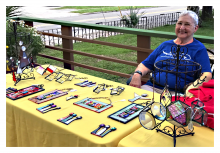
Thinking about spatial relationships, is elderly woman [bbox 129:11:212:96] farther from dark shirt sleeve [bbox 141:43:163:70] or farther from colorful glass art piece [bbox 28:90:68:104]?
colorful glass art piece [bbox 28:90:68:104]

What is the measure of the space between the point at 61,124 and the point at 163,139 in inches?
24.4

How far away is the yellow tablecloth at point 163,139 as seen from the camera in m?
1.32

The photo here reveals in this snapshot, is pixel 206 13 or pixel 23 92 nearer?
pixel 23 92

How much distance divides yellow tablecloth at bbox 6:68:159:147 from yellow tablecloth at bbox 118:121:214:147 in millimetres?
75

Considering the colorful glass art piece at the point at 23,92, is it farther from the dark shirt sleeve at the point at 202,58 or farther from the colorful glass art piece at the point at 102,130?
the dark shirt sleeve at the point at 202,58

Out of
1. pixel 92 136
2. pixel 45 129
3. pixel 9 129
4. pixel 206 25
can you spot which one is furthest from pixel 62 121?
pixel 206 25

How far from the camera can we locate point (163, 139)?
1366 mm

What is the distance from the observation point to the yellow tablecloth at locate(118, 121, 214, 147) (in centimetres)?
132

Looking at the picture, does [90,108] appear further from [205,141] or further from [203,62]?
[203,62]

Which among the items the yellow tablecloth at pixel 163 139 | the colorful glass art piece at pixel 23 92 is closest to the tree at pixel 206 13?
the colorful glass art piece at pixel 23 92

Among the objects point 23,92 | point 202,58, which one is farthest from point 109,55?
point 23,92

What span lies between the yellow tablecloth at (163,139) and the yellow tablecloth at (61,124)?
0.25ft

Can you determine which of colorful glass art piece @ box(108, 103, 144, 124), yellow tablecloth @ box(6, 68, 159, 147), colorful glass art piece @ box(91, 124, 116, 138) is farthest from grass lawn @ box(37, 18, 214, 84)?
colorful glass art piece @ box(91, 124, 116, 138)

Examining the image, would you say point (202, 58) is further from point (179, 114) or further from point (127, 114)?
point (179, 114)
